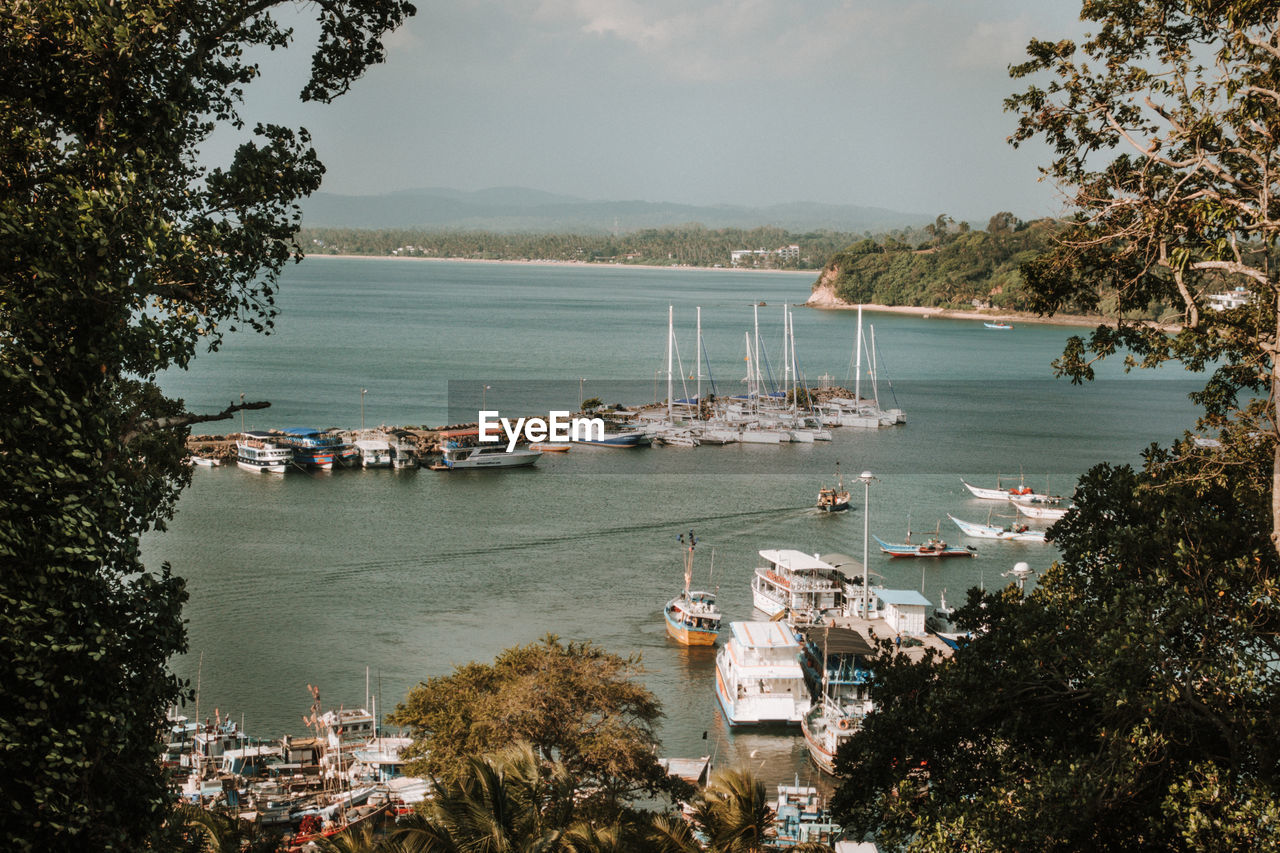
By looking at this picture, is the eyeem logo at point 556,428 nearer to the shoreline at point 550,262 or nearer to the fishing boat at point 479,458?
the fishing boat at point 479,458

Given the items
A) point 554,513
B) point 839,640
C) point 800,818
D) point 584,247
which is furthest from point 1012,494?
point 584,247

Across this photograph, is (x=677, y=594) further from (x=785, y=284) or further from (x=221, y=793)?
(x=785, y=284)

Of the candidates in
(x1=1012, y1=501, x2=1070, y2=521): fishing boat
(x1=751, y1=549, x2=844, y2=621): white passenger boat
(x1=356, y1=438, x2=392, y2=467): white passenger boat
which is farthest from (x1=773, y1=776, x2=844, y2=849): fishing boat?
(x1=356, y1=438, x2=392, y2=467): white passenger boat

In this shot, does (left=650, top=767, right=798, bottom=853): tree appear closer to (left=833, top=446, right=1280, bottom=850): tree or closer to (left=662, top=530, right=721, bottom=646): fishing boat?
(left=833, top=446, right=1280, bottom=850): tree

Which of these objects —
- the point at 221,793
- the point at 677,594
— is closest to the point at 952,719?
the point at 221,793

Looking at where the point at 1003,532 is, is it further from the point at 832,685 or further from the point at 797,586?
the point at 832,685
